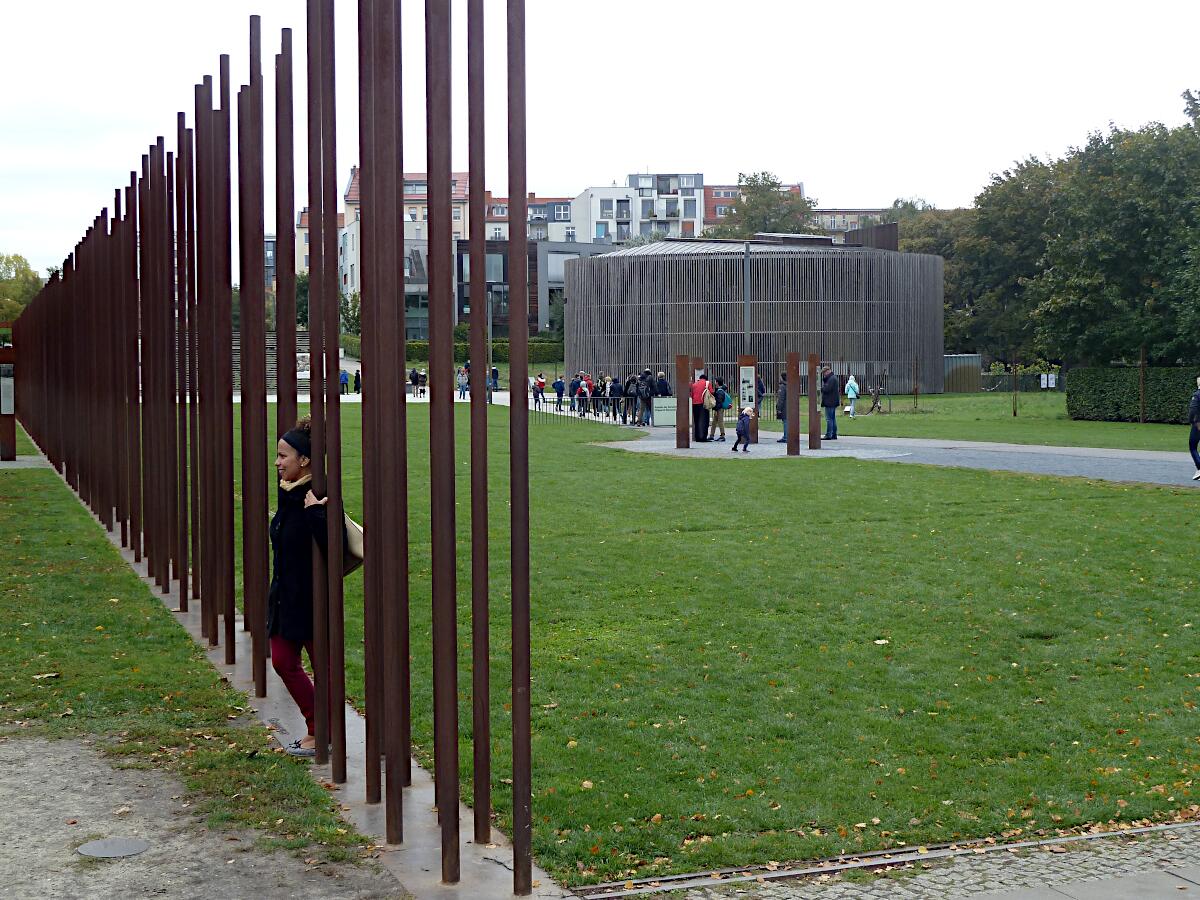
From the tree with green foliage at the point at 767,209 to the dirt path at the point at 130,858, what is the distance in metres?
116

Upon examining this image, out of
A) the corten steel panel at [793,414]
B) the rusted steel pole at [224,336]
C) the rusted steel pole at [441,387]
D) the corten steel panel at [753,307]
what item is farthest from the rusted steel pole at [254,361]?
the corten steel panel at [753,307]

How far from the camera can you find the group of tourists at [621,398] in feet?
144

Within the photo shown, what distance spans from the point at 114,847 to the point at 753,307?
6294 centimetres

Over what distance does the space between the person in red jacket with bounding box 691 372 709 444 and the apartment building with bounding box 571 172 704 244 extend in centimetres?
12218

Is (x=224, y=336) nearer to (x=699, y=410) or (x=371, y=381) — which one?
(x=371, y=381)

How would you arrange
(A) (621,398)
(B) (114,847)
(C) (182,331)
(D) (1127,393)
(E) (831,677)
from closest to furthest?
(B) (114,847)
(E) (831,677)
(C) (182,331)
(D) (1127,393)
(A) (621,398)

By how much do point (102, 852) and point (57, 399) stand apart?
868 inches

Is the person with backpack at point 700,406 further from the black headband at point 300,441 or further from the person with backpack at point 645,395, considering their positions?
the black headband at point 300,441

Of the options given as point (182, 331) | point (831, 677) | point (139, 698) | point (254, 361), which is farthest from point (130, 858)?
point (182, 331)

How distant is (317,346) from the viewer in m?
6.87

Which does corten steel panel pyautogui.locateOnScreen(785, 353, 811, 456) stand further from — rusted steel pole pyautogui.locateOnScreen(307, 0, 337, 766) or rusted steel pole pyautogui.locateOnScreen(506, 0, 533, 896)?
rusted steel pole pyautogui.locateOnScreen(506, 0, 533, 896)

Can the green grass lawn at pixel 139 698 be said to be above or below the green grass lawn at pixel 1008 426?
above

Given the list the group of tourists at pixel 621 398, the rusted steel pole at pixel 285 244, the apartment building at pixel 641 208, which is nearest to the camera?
the rusted steel pole at pixel 285 244

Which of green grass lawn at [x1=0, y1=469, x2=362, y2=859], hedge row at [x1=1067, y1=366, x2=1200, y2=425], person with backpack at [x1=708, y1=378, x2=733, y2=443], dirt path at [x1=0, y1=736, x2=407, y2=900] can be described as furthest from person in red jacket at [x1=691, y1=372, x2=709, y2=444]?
dirt path at [x1=0, y1=736, x2=407, y2=900]
